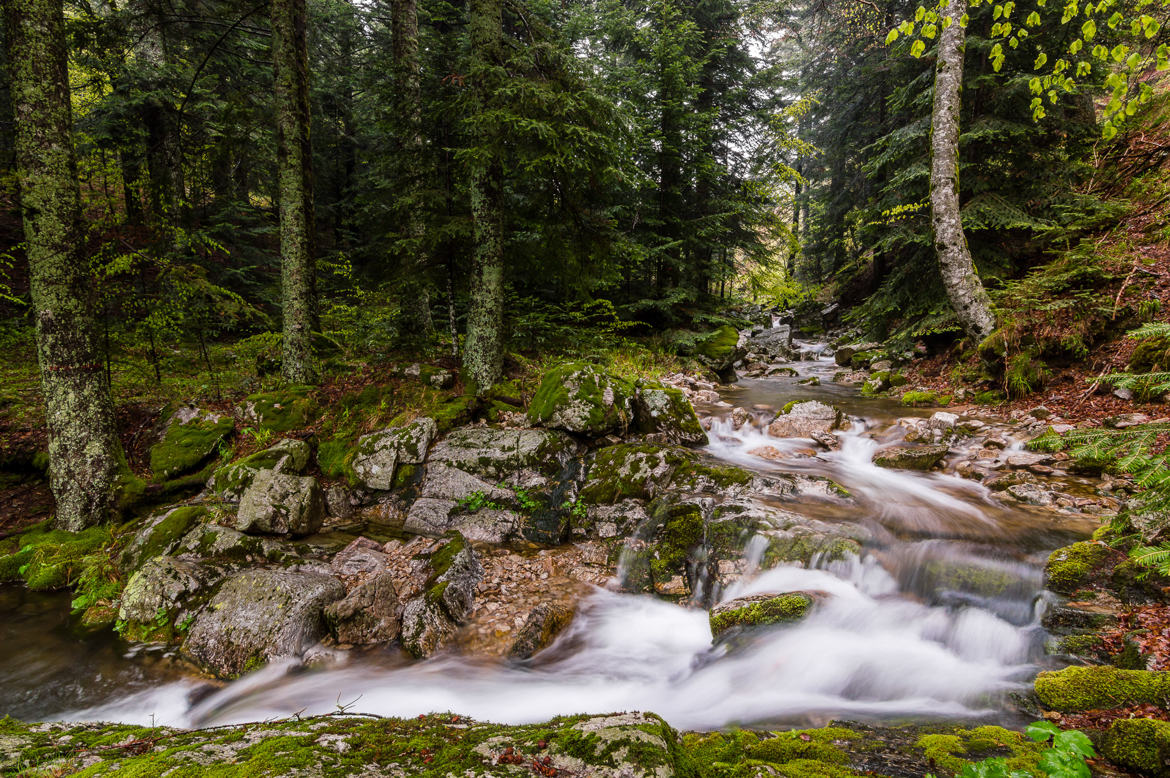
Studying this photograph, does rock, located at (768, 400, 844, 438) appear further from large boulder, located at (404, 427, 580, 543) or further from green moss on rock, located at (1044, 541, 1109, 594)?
green moss on rock, located at (1044, 541, 1109, 594)

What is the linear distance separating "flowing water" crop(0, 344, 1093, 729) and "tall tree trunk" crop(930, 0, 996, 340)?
5.10m

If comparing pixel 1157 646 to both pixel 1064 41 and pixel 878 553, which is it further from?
pixel 1064 41

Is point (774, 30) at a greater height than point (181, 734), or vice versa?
point (774, 30)

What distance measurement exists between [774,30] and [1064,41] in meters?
9.56

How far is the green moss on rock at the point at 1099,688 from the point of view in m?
2.67

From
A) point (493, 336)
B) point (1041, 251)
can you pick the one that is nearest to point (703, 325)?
point (1041, 251)

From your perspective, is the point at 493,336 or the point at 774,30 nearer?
the point at 493,336

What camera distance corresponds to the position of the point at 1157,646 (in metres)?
3.10

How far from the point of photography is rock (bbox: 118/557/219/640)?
4648mm

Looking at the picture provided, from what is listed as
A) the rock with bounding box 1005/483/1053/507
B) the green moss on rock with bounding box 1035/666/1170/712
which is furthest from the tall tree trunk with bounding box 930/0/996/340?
the green moss on rock with bounding box 1035/666/1170/712

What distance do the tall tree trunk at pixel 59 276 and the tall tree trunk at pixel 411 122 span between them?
4.01 m

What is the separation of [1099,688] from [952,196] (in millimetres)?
9126

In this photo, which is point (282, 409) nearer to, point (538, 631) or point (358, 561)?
point (358, 561)

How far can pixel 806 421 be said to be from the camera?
363 inches
